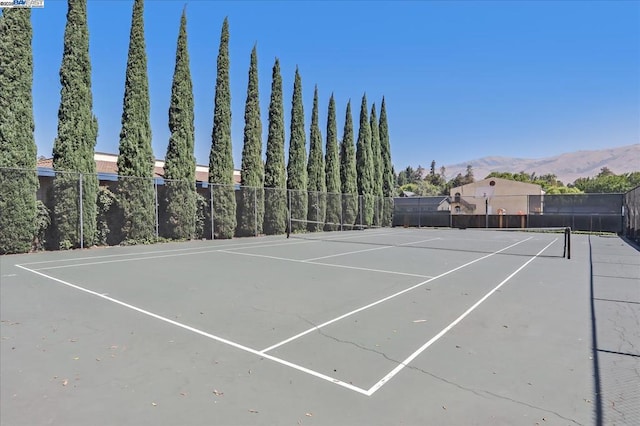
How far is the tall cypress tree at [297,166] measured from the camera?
23.1 m

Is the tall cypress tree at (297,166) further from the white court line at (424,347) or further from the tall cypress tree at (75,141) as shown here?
the white court line at (424,347)

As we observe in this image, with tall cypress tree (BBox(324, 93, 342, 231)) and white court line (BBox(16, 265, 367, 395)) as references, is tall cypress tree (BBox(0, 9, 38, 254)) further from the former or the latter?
tall cypress tree (BBox(324, 93, 342, 231))

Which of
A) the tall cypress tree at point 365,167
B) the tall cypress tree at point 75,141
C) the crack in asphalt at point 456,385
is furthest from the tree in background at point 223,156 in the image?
the crack in asphalt at point 456,385

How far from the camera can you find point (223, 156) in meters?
18.7

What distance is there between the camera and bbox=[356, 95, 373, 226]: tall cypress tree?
29.8 m

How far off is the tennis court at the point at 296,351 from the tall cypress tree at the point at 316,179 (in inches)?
687

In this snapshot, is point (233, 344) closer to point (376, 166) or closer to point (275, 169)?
point (275, 169)

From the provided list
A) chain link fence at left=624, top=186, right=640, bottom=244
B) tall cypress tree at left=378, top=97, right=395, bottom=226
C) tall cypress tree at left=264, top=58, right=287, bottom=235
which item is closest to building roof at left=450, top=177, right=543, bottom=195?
tall cypress tree at left=378, top=97, right=395, bottom=226

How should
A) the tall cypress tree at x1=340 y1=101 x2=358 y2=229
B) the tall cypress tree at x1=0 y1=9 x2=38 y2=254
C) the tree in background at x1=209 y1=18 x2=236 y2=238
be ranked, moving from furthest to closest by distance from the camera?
the tall cypress tree at x1=340 y1=101 x2=358 y2=229 < the tree in background at x1=209 y1=18 x2=236 y2=238 < the tall cypress tree at x1=0 y1=9 x2=38 y2=254

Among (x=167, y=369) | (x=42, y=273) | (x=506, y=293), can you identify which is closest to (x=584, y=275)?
(x=506, y=293)

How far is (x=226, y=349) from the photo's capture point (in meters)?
3.65

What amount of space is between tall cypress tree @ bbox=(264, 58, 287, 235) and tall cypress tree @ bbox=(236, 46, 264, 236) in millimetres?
843

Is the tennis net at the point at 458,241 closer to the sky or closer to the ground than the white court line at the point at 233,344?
closer to the ground

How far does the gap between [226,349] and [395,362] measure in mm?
1616
